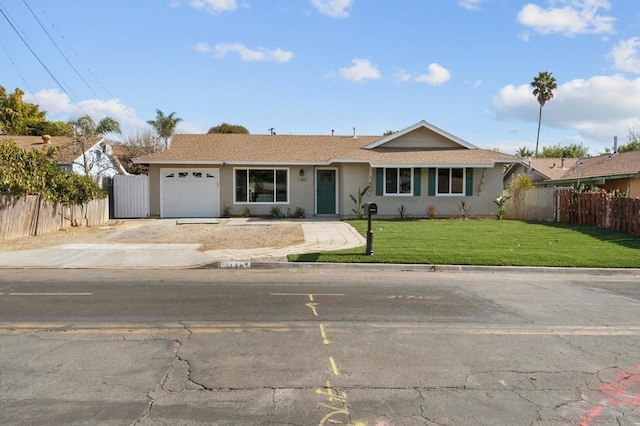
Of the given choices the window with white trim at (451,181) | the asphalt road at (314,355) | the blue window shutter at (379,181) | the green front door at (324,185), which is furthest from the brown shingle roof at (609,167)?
the asphalt road at (314,355)

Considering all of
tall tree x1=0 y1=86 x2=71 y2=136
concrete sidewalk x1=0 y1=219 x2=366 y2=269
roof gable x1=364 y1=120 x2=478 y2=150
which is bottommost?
concrete sidewalk x1=0 y1=219 x2=366 y2=269

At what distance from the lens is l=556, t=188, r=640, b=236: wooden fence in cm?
1695

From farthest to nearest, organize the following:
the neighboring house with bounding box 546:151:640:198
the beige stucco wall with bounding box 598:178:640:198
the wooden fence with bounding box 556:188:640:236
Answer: the neighboring house with bounding box 546:151:640:198
the beige stucco wall with bounding box 598:178:640:198
the wooden fence with bounding box 556:188:640:236

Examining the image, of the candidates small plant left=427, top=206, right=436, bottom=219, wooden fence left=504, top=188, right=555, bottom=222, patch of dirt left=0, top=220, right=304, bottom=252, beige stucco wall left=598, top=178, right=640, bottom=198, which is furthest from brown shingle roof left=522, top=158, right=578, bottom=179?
patch of dirt left=0, top=220, right=304, bottom=252

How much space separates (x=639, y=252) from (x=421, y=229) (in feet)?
22.6

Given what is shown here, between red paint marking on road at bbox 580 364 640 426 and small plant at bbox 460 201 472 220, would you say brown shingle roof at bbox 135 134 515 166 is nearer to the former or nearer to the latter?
small plant at bbox 460 201 472 220

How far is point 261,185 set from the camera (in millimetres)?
23922

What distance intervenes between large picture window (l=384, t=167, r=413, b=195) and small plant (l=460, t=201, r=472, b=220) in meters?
2.56

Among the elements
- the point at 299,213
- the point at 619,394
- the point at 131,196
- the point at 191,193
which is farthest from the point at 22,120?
the point at 619,394

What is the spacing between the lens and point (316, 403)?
396 centimetres

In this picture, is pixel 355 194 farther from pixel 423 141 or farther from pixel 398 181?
pixel 423 141

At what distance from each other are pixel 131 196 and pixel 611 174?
2746 centimetres

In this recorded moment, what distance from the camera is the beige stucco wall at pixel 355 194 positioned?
22.7 m

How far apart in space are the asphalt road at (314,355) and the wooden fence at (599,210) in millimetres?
10148
